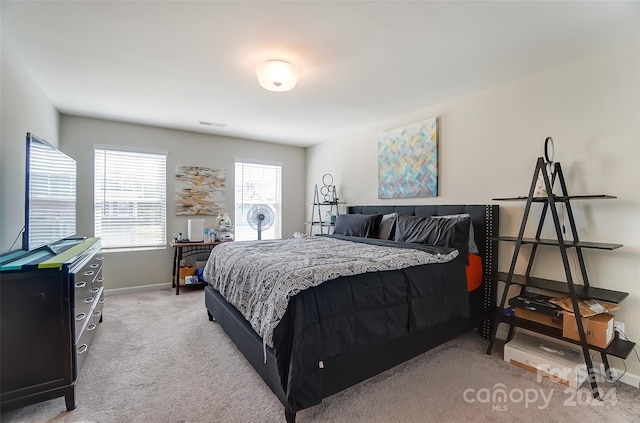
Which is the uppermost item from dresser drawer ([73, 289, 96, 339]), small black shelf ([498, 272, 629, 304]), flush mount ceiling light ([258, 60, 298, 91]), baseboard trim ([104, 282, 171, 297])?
flush mount ceiling light ([258, 60, 298, 91])

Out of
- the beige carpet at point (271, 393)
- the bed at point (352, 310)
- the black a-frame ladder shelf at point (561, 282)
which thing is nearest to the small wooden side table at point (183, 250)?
the bed at point (352, 310)

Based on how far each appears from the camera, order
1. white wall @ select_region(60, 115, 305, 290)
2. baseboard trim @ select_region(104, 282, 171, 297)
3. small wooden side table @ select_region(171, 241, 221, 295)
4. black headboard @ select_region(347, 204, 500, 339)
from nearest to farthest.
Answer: black headboard @ select_region(347, 204, 500, 339)
white wall @ select_region(60, 115, 305, 290)
baseboard trim @ select_region(104, 282, 171, 297)
small wooden side table @ select_region(171, 241, 221, 295)

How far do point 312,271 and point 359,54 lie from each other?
169cm

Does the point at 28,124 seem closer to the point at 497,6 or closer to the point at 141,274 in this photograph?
the point at 141,274

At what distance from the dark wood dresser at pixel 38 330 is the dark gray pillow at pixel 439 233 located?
8.74 ft

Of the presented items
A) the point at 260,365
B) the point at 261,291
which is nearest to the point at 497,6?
the point at 261,291

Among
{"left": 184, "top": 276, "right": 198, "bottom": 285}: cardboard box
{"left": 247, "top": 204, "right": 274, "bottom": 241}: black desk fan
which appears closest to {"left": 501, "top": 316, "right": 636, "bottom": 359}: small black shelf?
{"left": 247, "top": 204, "right": 274, "bottom": 241}: black desk fan

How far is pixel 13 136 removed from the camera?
2240 millimetres

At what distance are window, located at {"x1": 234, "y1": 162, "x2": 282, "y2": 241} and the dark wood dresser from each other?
317 cm

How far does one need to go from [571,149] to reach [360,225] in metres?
2.10

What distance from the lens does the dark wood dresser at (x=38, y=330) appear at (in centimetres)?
159

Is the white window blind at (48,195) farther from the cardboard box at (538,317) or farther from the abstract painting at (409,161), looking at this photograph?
the cardboard box at (538,317)

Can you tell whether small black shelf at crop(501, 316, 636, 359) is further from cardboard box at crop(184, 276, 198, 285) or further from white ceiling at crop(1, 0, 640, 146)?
cardboard box at crop(184, 276, 198, 285)

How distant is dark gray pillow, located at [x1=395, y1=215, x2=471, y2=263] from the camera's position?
2.60 metres
